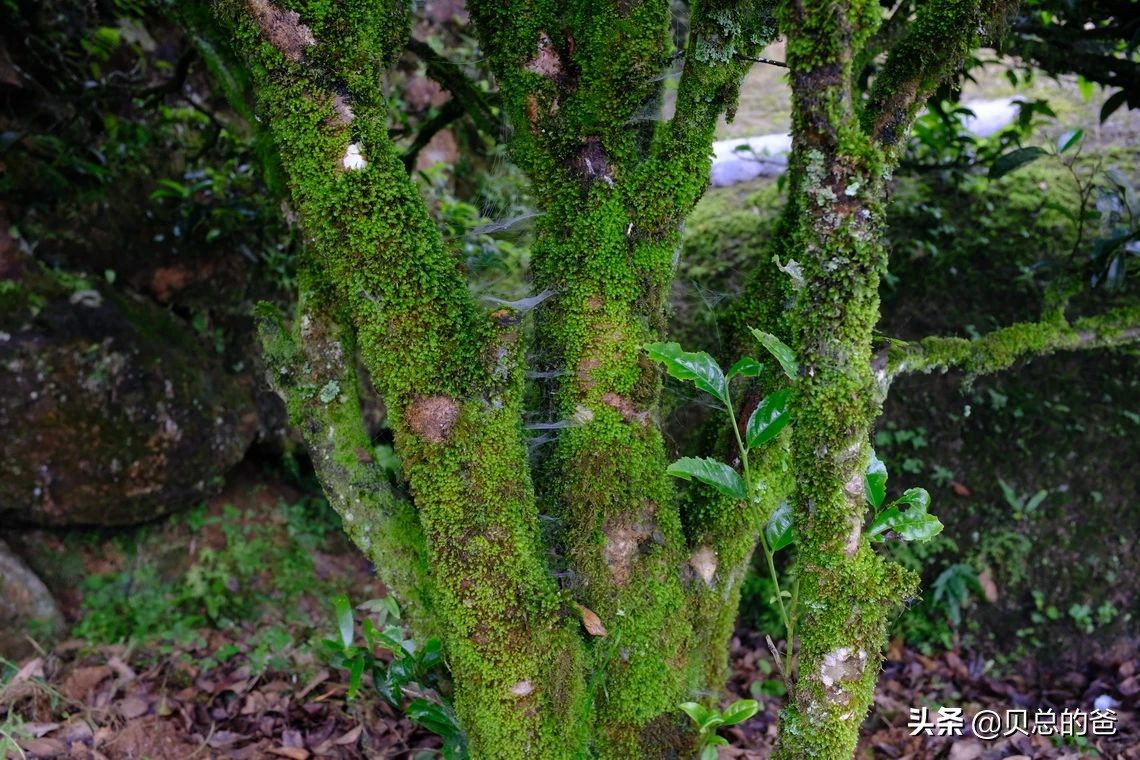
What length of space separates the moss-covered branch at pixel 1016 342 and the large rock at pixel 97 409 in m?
2.76

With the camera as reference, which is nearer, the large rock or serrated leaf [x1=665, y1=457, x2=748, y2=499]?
serrated leaf [x1=665, y1=457, x2=748, y2=499]

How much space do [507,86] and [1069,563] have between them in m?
3.00

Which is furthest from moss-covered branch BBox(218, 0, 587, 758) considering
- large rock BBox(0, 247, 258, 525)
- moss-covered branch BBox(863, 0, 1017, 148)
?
large rock BBox(0, 247, 258, 525)

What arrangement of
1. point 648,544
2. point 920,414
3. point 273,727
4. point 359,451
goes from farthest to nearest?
point 920,414, point 273,727, point 359,451, point 648,544

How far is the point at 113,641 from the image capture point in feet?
10.00

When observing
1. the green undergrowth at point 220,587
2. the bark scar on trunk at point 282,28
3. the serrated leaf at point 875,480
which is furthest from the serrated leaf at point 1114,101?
the green undergrowth at point 220,587

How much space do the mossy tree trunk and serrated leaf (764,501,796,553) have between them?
15 cm

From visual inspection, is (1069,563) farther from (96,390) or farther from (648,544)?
(96,390)

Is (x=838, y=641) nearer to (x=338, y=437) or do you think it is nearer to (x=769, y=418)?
(x=769, y=418)

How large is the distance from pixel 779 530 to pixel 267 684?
2.11 meters

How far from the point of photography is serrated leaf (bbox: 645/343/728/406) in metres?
1.58

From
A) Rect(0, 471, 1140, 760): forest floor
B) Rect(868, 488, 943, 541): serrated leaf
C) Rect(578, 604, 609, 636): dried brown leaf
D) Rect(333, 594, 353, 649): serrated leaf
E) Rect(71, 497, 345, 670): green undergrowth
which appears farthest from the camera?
Rect(71, 497, 345, 670): green undergrowth

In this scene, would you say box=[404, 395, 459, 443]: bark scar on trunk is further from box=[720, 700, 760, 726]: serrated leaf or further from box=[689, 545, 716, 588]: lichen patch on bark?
box=[720, 700, 760, 726]: serrated leaf

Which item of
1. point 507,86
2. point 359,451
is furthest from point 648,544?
point 507,86
